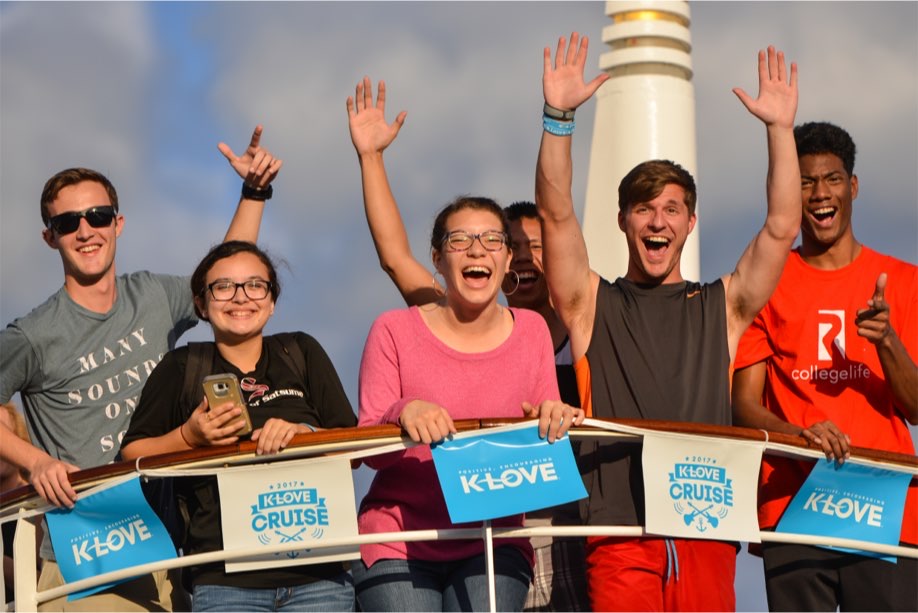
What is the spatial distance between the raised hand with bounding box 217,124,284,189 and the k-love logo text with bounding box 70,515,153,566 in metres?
2.32

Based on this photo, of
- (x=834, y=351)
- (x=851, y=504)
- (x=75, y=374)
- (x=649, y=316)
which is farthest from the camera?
(x=834, y=351)

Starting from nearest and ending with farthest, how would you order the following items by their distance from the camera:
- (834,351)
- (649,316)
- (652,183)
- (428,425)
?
(428,425)
(649,316)
(652,183)
(834,351)

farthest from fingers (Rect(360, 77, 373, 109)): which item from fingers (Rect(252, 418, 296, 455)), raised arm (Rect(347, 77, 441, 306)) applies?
fingers (Rect(252, 418, 296, 455))

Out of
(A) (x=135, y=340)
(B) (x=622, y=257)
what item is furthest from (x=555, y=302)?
(B) (x=622, y=257)

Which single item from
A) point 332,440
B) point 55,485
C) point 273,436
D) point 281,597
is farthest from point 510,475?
point 55,485

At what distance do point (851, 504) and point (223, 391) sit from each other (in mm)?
2727

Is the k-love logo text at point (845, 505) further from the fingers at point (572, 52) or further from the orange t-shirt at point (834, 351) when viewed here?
the fingers at point (572, 52)

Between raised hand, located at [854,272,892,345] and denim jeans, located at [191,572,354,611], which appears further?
raised hand, located at [854,272,892,345]

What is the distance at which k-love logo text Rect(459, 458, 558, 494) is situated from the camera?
6.79m

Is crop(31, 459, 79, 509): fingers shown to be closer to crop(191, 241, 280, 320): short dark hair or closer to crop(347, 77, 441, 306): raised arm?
crop(191, 241, 280, 320): short dark hair

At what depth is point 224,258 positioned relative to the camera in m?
7.43

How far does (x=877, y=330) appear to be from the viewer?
25.1 feet

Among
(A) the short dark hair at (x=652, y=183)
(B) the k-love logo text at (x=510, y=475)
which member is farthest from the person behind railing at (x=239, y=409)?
(A) the short dark hair at (x=652, y=183)

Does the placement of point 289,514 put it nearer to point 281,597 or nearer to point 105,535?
point 281,597
